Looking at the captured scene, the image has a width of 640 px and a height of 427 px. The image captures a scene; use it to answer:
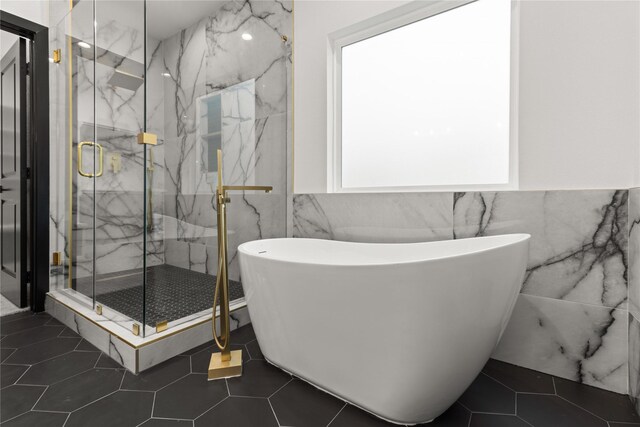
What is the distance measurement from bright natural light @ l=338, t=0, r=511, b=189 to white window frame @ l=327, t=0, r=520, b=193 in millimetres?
42

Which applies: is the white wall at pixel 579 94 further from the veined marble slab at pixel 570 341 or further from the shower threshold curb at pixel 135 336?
the shower threshold curb at pixel 135 336

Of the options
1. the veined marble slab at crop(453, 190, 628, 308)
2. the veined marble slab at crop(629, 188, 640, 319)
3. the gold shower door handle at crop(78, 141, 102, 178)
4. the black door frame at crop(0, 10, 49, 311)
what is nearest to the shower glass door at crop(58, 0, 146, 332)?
the gold shower door handle at crop(78, 141, 102, 178)

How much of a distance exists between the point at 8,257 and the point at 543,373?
3.39 metres

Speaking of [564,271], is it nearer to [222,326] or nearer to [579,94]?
[579,94]

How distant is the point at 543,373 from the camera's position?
1.29 metres

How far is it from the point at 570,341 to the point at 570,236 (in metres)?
0.45

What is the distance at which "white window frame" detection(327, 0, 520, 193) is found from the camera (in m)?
1.38

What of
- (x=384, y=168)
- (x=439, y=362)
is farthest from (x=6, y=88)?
(x=439, y=362)

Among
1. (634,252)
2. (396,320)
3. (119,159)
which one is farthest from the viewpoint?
(119,159)

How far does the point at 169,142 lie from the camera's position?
2248 mm

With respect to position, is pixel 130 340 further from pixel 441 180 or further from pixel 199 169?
pixel 441 180

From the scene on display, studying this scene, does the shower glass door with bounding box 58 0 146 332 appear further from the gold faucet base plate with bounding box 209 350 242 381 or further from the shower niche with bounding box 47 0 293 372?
the gold faucet base plate with bounding box 209 350 242 381

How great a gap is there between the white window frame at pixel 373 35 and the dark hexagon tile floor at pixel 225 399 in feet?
2.90

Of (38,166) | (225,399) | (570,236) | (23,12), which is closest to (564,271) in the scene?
(570,236)
